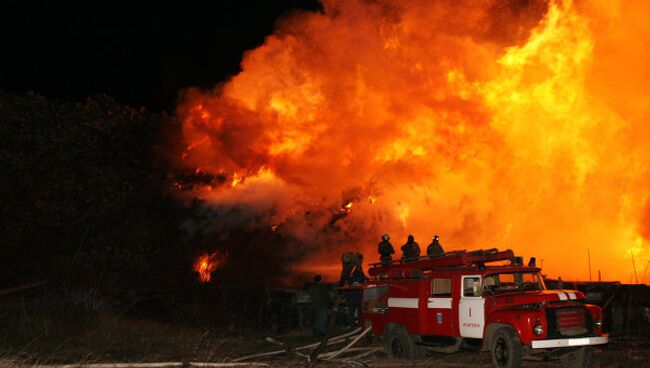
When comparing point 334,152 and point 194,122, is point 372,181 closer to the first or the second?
point 334,152

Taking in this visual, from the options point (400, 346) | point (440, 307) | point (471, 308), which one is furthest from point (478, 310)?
point (400, 346)

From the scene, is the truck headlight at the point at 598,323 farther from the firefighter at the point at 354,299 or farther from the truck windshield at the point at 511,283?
the firefighter at the point at 354,299

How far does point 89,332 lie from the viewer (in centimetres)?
1638

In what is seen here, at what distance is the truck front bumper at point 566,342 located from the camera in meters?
11.0

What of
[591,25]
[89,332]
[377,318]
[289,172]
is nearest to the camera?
[377,318]

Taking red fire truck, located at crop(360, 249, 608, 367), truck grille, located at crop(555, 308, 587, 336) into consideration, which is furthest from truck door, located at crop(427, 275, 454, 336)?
truck grille, located at crop(555, 308, 587, 336)

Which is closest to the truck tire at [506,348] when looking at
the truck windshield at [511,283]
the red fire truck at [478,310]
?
the red fire truck at [478,310]

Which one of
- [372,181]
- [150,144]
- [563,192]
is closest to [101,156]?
[150,144]

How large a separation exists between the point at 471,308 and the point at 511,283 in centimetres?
120

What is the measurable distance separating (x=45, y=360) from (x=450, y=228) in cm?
1943

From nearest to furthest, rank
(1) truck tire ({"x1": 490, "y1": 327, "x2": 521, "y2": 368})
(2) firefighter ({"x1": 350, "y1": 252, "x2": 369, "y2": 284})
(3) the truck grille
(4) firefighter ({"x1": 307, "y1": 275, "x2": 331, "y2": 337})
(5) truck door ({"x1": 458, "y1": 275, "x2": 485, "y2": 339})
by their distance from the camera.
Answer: (1) truck tire ({"x1": 490, "y1": 327, "x2": 521, "y2": 368})
(3) the truck grille
(5) truck door ({"x1": 458, "y1": 275, "x2": 485, "y2": 339})
(2) firefighter ({"x1": 350, "y1": 252, "x2": 369, "y2": 284})
(4) firefighter ({"x1": 307, "y1": 275, "x2": 331, "y2": 337})

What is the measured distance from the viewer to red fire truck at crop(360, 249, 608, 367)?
11312mm

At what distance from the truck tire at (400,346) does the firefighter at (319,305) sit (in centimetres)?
511

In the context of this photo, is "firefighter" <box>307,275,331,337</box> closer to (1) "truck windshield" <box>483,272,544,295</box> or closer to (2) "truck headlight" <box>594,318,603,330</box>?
(1) "truck windshield" <box>483,272,544,295</box>
